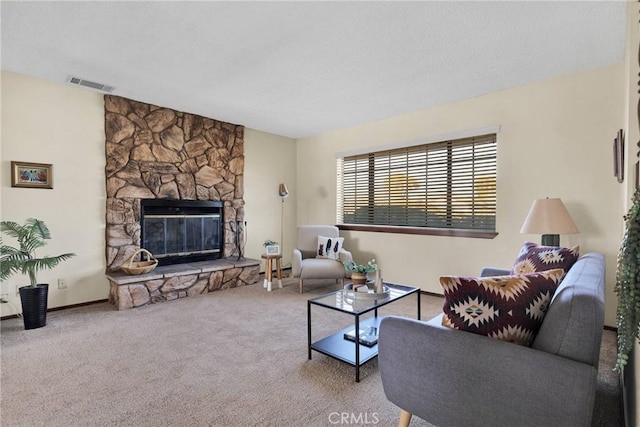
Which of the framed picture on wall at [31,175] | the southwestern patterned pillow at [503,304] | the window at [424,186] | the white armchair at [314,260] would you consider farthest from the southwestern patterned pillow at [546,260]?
the framed picture on wall at [31,175]

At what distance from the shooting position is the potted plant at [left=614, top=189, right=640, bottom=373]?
2.13ft

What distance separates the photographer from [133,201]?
4027mm

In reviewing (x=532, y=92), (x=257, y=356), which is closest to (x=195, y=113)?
(x=257, y=356)

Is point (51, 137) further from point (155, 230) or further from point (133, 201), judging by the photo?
point (155, 230)

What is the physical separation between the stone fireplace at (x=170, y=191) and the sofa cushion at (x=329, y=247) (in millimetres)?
962

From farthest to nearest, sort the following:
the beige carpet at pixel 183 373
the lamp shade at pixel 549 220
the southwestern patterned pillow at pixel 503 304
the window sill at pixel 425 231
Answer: the window sill at pixel 425 231 → the lamp shade at pixel 549 220 → the beige carpet at pixel 183 373 → the southwestern patterned pillow at pixel 503 304

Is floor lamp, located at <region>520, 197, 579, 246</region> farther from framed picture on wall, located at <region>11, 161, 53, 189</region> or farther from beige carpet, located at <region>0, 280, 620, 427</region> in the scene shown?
framed picture on wall, located at <region>11, 161, 53, 189</region>

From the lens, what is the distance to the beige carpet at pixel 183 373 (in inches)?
69.6

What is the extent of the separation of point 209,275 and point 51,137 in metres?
2.30

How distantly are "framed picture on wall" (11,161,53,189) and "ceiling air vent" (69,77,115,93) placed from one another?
92 centimetres

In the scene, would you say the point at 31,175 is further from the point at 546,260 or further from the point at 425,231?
the point at 546,260

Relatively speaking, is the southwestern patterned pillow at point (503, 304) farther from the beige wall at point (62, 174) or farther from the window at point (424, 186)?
the beige wall at point (62, 174)

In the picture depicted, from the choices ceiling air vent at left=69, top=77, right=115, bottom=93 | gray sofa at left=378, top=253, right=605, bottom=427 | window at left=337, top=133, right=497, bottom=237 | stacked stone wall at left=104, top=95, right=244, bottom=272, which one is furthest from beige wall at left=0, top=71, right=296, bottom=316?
gray sofa at left=378, top=253, right=605, bottom=427

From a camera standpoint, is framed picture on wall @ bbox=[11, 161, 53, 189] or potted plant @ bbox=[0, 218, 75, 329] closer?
potted plant @ bbox=[0, 218, 75, 329]
